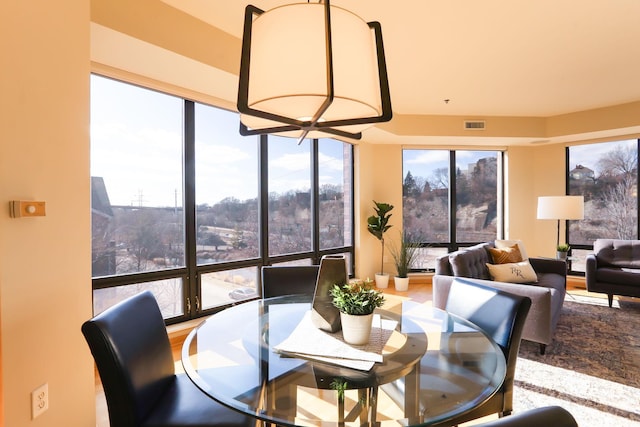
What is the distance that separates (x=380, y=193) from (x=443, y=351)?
14.5 ft

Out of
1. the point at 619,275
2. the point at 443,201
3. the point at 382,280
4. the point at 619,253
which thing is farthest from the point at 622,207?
the point at 382,280

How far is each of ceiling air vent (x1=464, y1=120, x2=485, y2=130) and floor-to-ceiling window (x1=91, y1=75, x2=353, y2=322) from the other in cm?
260

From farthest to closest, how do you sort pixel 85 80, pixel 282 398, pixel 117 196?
pixel 117 196
pixel 85 80
pixel 282 398

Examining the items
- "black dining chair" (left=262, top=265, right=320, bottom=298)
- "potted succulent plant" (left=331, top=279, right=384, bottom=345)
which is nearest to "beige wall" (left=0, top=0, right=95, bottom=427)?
"black dining chair" (left=262, top=265, right=320, bottom=298)

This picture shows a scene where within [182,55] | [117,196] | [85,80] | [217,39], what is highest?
[217,39]

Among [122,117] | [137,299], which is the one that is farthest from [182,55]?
[137,299]

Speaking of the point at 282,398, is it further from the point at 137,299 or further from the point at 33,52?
the point at 33,52

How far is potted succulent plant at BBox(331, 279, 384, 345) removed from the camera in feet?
4.73

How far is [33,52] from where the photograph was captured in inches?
57.6

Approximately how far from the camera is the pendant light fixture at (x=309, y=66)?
1.14m

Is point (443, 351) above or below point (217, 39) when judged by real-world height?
below

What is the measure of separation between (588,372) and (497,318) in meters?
1.61

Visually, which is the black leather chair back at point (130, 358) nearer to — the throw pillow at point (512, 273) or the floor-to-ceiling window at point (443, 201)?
the throw pillow at point (512, 273)

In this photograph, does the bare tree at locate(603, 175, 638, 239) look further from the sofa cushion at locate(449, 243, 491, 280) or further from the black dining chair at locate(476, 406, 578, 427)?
the black dining chair at locate(476, 406, 578, 427)
